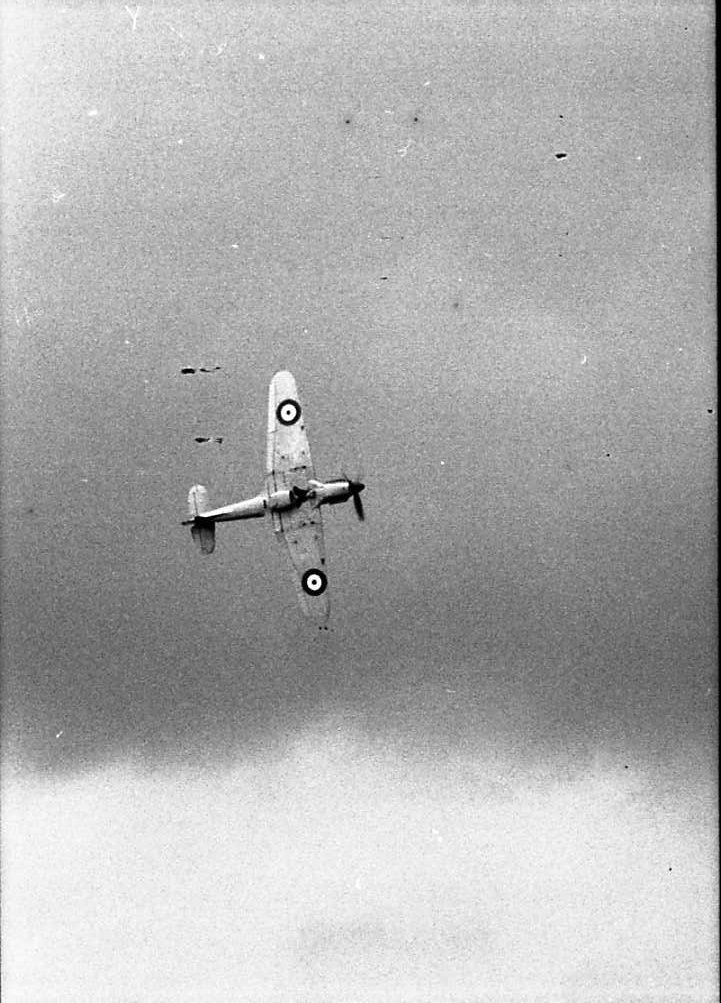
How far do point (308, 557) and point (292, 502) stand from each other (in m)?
2.82

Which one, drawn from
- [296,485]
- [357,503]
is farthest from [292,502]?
[357,503]

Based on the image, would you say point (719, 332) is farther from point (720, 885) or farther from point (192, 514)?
point (192, 514)

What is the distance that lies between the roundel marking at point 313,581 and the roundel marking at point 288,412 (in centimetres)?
585

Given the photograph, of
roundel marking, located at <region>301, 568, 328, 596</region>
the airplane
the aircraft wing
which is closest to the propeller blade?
the airplane

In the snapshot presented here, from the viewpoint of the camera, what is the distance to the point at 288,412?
4688cm

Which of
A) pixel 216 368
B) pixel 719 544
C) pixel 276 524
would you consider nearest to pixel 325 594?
pixel 276 524

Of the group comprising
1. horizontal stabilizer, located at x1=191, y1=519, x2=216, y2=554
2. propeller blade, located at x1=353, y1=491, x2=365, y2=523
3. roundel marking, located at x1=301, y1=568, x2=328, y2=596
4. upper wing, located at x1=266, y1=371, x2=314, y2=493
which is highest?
upper wing, located at x1=266, y1=371, x2=314, y2=493

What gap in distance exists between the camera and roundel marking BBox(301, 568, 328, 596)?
157ft

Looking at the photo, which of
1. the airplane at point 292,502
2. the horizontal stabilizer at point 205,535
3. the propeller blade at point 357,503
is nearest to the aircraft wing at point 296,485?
the airplane at point 292,502

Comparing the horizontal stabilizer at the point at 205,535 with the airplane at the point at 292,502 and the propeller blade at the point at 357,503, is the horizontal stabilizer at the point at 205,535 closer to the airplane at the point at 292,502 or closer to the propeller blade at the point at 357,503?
the airplane at the point at 292,502

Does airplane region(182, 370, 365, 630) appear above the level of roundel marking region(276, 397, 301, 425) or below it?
below

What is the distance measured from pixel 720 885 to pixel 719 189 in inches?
598

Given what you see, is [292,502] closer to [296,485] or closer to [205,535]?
[296,485]

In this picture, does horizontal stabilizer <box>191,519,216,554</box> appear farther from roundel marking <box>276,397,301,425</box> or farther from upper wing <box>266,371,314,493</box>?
roundel marking <box>276,397,301,425</box>
